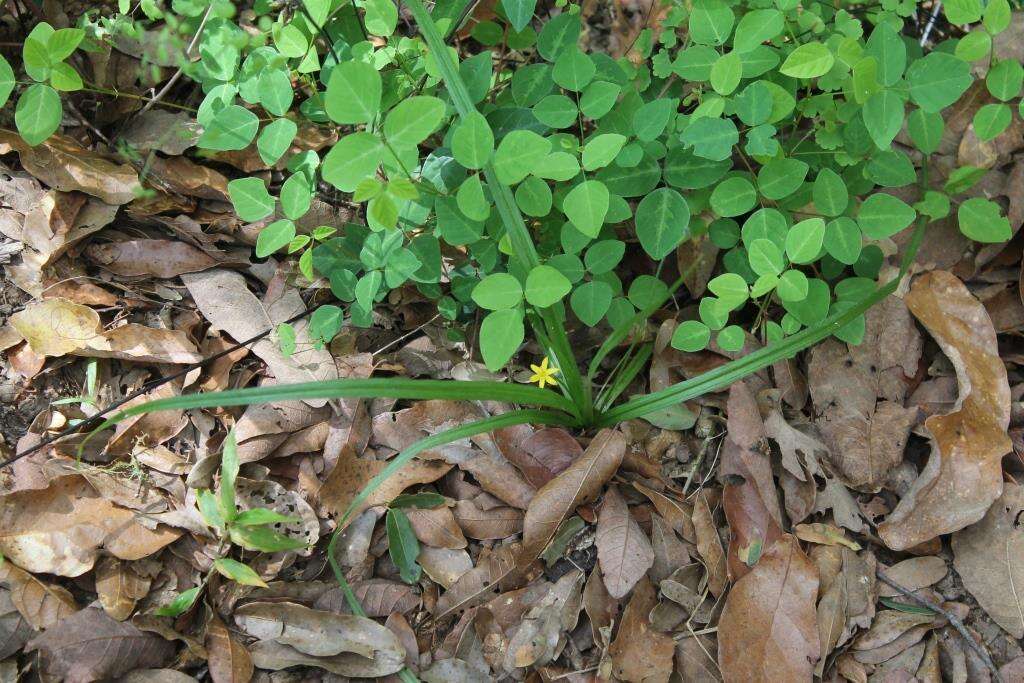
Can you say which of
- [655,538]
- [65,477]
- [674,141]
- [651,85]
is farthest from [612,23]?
[65,477]

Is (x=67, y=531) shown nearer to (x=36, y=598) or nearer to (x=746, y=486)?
(x=36, y=598)

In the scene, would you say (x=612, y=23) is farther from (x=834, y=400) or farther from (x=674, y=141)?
(x=834, y=400)

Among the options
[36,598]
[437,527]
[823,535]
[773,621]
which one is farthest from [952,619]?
[36,598]

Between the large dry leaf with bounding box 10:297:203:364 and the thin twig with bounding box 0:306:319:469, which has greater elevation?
the large dry leaf with bounding box 10:297:203:364

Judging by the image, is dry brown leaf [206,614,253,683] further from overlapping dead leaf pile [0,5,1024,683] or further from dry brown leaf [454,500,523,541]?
dry brown leaf [454,500,523,541]

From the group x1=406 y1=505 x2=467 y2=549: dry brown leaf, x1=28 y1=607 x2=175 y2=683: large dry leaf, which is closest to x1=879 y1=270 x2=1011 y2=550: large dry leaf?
x1=406 y1=505 x2=467 y2=549: dry brown leaf

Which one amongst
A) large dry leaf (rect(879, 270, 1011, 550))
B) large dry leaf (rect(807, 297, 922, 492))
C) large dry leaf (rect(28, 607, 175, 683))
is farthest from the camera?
large dry leaf (rect(807, 297, 922, 492))

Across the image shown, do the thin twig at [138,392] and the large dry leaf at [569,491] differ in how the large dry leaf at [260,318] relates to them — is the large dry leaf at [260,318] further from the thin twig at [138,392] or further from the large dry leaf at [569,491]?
the large dry leaf at [569,491]

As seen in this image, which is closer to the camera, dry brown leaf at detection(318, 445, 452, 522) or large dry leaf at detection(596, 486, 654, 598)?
large dry leaf at detection(596, 486, 654, 598)
